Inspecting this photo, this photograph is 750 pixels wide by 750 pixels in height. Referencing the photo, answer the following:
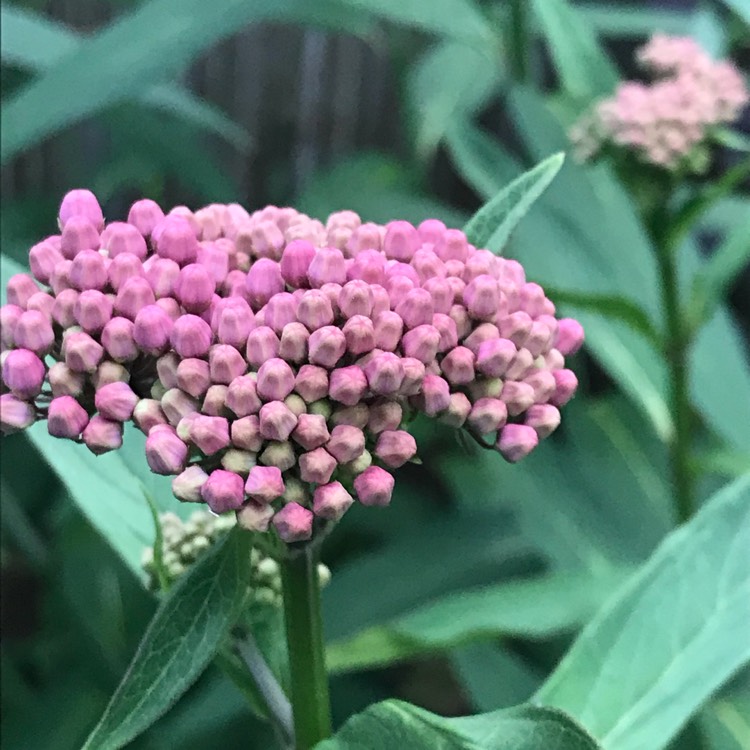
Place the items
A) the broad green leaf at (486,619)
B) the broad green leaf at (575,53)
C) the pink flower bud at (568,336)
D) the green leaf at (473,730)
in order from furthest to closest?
the broad green leaf at (575,53)
the broad green leaf at (486,619)
the pink flower bud at (568,336)
the green leaf at (473,730)

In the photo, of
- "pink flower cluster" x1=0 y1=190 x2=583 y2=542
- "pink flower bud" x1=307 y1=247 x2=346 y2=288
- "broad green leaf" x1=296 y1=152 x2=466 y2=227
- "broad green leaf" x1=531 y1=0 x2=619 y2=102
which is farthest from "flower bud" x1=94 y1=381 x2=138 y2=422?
"broad green leaf" x1=296 y1=152 x2=466 y2=227

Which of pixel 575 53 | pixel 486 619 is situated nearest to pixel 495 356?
pixel 486 619

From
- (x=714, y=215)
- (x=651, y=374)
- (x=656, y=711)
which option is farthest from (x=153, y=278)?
(x=714, y=215)

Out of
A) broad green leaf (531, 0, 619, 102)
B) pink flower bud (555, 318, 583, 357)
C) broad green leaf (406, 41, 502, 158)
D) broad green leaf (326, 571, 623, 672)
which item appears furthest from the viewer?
broad green leaf (406, 41, 502, 158)

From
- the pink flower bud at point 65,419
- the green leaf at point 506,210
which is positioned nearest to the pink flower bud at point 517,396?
the green leaf at point 506,210

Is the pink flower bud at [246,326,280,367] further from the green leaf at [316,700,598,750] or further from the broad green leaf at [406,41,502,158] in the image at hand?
the broad green leaf at [406,41,502,158]

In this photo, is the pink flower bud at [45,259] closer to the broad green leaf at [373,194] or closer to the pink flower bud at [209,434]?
the pink flower bud at [209,434]
